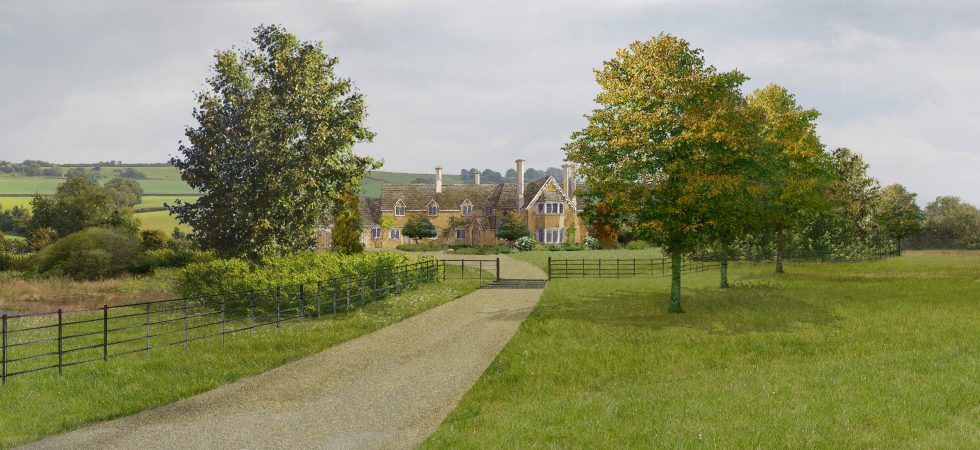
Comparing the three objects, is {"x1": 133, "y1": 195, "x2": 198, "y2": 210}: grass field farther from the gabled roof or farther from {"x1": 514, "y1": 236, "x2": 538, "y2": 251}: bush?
{"x1": 514, "y1": 236, "x2": 538, "y2": 251}: bush

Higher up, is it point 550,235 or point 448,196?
point 448,196

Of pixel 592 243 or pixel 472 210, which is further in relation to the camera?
pixel 472 210

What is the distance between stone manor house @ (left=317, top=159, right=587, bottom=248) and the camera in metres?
80.9

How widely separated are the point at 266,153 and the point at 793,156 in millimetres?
29657

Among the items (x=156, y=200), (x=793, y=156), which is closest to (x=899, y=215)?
(x=793, y=156)

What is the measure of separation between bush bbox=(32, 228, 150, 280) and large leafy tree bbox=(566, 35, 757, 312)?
33771 millimetres

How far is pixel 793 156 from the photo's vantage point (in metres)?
38.9

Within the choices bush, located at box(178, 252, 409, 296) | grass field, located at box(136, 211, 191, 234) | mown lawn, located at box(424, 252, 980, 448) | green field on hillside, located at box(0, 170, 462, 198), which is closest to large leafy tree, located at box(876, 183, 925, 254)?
mown lawn, located at box(424, 252, 980, 448)

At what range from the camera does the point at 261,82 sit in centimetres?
3516

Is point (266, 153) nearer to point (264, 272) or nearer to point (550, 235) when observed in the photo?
point (264, 272)

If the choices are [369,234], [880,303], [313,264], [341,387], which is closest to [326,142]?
[313,264]

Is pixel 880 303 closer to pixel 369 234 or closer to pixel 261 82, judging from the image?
pixel 261 82

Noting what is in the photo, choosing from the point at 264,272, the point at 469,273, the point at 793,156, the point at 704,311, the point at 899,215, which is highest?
the point at 793,156

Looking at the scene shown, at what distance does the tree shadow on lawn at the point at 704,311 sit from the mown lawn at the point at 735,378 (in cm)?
9
